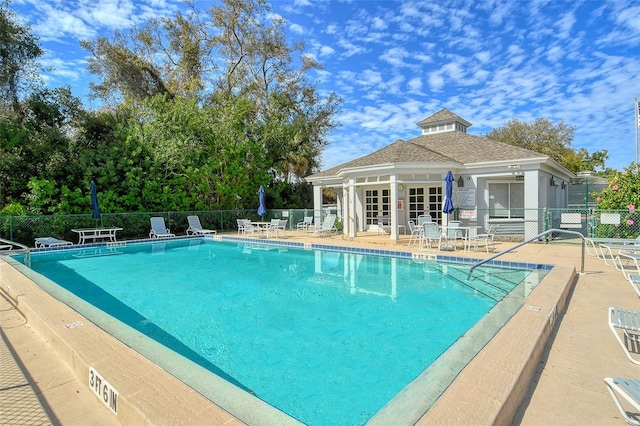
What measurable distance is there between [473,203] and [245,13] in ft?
74.4

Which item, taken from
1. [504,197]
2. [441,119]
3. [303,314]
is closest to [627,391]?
[303,314]

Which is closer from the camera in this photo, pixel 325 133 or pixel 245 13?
pixel 245 13

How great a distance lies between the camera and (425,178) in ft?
49.1

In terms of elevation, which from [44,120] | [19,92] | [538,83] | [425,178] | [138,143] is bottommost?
[425,178]

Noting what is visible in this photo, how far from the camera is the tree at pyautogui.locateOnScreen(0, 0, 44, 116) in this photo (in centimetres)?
1625

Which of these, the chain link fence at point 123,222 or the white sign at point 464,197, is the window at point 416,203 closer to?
the white sign at point 464,197

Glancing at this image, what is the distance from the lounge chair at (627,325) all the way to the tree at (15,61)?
23.1 metres

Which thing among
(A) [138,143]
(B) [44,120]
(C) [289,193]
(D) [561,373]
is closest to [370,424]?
(D) [561,373]

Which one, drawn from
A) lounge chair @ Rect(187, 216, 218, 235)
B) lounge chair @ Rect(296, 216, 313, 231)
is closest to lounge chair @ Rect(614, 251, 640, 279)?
lounge chair @ Rect(296, 216, 313, 231)

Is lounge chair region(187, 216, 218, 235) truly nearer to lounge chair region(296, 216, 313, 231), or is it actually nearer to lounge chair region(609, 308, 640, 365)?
lounge chair region(296, 216, 313, 231)

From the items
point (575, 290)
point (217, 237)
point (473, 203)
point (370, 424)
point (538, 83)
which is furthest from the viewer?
point (538, 83)

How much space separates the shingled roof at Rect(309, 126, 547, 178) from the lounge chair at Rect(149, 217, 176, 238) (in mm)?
8964

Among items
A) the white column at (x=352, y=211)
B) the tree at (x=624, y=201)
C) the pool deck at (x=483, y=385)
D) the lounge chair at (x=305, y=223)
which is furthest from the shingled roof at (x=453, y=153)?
the pool deck at (x=483, y=385)

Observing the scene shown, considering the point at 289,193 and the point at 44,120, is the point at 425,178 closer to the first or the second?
the point at 289,193
